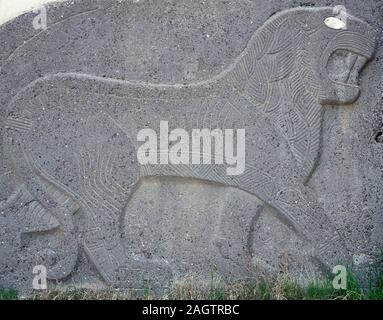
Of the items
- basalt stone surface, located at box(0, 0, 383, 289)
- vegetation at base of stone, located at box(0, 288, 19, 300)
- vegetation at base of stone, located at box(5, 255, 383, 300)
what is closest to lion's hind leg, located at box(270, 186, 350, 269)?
basalt stone surface, located at box(0, 0, 383, 289)

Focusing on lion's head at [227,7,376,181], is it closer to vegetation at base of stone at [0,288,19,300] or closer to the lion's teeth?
the lion's teeth

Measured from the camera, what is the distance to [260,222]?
A: 4977 mm

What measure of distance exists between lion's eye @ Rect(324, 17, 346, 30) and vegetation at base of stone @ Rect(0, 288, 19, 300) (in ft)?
7.98

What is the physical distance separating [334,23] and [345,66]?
0.26m

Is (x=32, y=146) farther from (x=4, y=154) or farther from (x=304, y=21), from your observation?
(x=304, y=21)

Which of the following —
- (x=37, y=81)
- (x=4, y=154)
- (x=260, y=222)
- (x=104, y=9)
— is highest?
(x=104, y=9)

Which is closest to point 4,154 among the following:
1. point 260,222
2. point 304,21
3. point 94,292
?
point 94,292

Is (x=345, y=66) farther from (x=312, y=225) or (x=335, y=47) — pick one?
(x=312, y=225)

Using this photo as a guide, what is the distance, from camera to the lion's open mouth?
496 cm

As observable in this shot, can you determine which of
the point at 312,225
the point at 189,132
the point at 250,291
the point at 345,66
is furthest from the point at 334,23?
the point at 250,291

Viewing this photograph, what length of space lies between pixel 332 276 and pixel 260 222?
1.71 ft

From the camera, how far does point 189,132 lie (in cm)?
498

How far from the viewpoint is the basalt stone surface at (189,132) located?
4953 mm

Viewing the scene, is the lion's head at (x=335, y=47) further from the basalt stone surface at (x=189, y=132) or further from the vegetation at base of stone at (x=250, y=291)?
the vegetation at base of stone at (x=250, y=291)
